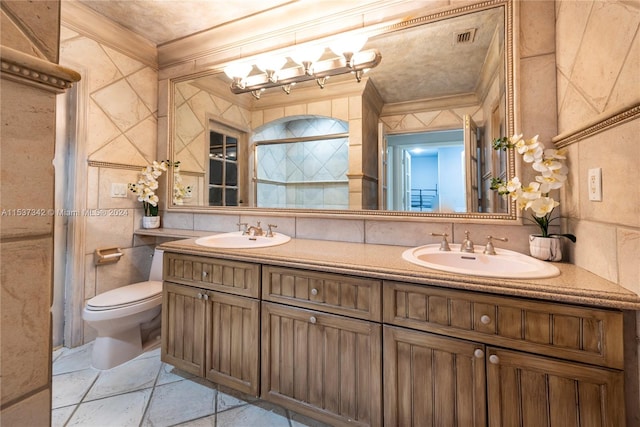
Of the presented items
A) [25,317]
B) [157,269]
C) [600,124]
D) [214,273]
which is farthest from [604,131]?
[157,269]

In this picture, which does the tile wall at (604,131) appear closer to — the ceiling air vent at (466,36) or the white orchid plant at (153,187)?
the ceiling air vent at (466,36)

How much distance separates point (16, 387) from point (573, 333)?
1353mm

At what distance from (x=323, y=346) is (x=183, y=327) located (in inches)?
35.5

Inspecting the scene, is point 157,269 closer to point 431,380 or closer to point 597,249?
point 431,380

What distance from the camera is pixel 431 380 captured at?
111 cm

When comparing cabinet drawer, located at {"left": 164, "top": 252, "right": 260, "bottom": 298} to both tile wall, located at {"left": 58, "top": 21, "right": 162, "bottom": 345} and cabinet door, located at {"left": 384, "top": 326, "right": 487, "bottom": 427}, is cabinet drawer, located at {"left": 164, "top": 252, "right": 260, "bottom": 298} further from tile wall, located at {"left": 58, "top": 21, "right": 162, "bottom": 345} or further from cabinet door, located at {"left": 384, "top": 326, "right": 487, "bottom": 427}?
tile wall, located at {"left": 58, "top": 21, "right": 162, "bottom": 345}

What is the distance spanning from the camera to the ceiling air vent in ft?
5.21

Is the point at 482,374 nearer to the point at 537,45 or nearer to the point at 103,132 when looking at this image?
the point at 537,45

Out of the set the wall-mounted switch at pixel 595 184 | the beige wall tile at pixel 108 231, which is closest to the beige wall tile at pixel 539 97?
the wall-mounted switch at pixel 595 184

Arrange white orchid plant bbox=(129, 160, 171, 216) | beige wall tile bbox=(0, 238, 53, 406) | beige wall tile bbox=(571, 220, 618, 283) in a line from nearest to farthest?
beige wall tile bbox=(0, 238, 53, 406) < beige wall tile bbox=(571, 220, 618, 283) < white orchid plant bbox=(129, 160, 171, 216)

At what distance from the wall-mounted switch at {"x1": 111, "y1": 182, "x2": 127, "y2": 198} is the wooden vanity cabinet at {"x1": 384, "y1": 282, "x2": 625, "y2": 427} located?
2.29m

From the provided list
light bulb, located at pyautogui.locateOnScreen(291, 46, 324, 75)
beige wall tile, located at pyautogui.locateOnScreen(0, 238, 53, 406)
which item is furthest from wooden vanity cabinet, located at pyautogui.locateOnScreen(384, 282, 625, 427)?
light bulb, located at pyautogui.locateOnScreen(291, 46, 324, 75)

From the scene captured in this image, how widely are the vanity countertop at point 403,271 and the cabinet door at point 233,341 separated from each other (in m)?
0.26

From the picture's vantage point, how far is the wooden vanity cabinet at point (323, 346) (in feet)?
3.98
